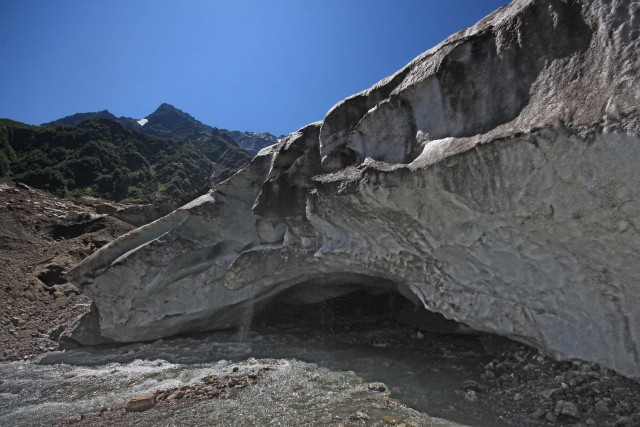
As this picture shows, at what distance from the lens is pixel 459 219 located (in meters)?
6.83

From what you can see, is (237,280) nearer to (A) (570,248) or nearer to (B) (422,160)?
(B) (422,160)

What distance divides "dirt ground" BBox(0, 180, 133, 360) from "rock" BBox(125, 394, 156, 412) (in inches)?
282

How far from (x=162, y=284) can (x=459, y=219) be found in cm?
943

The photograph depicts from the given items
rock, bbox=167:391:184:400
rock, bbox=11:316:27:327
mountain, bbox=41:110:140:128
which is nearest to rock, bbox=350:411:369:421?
rock, bbox=167:391:184:400

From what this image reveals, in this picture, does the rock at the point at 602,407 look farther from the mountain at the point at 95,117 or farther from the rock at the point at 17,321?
the mountain at the point at 95,117

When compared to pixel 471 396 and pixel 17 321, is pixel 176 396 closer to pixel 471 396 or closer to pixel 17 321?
pixel 471 396

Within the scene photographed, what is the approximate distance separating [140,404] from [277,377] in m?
2.52

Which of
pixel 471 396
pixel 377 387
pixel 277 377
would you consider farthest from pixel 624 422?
pixel 277 377

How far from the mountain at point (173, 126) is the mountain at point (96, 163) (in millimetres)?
41257

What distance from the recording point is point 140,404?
7082 millimetres

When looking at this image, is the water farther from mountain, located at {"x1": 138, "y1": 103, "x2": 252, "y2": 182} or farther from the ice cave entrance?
mountain, located at {"x1": 138, "y1": 103, "x2": 252, "y2": 182}

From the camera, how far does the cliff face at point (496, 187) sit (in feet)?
15.9

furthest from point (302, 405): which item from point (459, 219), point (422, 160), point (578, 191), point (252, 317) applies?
point (252, 317)


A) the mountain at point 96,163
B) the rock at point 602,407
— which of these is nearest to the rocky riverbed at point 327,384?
the rock at point 602,407
